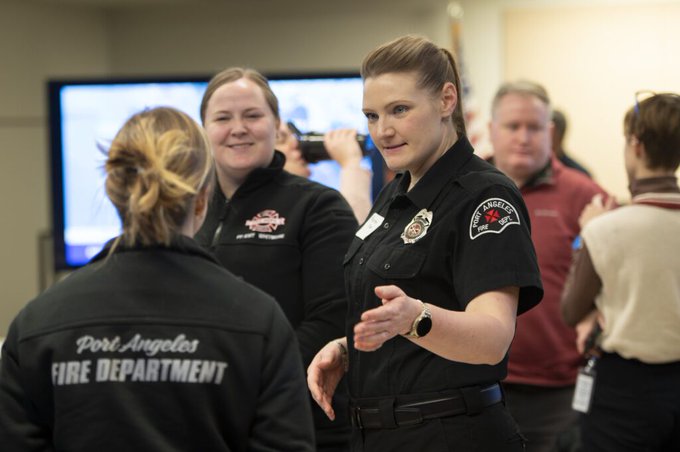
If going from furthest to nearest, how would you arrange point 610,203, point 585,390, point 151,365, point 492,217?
1. point 610,203
2. point 585,390
3. point 492,217
4. point 151,365

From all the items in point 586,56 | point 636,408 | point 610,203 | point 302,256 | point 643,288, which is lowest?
point 636,408

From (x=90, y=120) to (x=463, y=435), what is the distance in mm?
3451

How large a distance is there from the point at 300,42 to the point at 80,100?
9.69 ft

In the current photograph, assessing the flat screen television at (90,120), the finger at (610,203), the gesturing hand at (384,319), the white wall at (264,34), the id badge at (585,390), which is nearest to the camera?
the gesturing hand at (384,319)

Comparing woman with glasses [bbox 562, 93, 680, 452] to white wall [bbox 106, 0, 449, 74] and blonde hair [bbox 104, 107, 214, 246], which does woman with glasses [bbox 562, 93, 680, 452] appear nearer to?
blonde hair [bbox 104, 107, 214, 246]

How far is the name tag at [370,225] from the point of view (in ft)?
6.52

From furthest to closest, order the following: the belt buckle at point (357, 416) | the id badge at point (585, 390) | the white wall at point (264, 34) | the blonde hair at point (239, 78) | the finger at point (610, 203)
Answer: the white wall at point (264, 34) < the finger at point (610, 203) < the id badge at point (585, 390) < the blonde hair at point (239, 78) < the belt buckle at point (357, 416)

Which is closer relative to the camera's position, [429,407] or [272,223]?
[429,407]

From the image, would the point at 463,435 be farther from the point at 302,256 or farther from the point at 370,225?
the point at 302,256

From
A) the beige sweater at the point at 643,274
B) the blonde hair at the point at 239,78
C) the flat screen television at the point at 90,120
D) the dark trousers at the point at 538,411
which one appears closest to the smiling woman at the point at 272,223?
the blonde hair at the point at 239,78

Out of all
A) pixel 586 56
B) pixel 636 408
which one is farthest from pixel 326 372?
pixel 586 56

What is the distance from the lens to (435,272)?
178cm

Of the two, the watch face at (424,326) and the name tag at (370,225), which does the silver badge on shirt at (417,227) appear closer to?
the name tag at (370,225)

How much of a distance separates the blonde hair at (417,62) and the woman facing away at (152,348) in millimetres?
480
